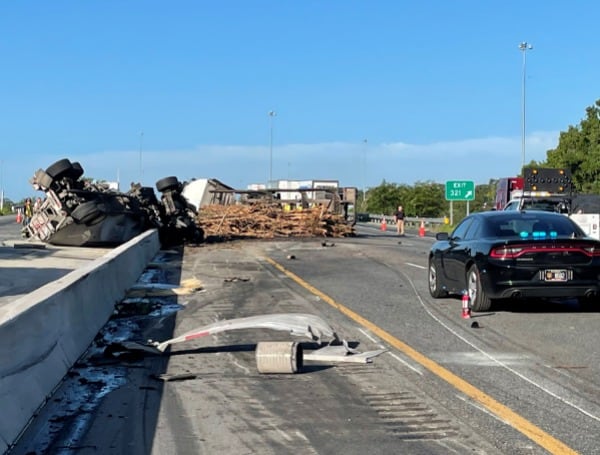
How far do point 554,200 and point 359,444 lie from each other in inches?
956

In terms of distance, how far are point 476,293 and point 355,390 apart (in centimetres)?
513

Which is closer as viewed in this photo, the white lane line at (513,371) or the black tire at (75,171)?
the white lane line at (513,371)

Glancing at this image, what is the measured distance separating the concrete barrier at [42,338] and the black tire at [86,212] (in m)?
17.9

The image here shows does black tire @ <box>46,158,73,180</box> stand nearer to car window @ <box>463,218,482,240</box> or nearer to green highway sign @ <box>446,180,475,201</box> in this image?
car window @ <box>463,218,482,240</box>

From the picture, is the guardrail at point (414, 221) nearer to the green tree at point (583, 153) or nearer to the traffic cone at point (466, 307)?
the green tree at point (583, 153)

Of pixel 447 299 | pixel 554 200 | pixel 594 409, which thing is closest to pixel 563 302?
pixel 447 299

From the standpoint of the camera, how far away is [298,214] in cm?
4038

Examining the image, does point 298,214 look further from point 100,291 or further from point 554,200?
point 100,291

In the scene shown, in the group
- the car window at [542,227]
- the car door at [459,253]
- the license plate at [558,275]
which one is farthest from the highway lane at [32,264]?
the license plate at [558,275]

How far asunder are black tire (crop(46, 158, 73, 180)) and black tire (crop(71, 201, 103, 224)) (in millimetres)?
1287

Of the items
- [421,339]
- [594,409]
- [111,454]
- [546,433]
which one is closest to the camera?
[111,454]

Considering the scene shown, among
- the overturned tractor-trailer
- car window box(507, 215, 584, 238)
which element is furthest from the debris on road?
the overturned tractor-trailer

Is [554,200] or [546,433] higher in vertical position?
[554,200]

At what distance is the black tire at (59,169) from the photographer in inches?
1161
